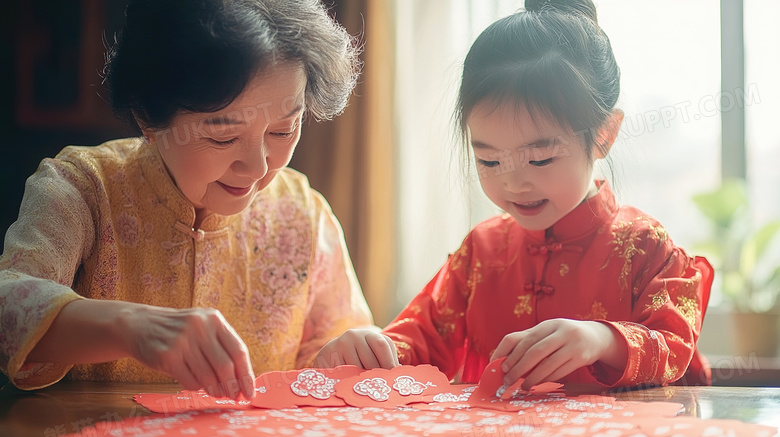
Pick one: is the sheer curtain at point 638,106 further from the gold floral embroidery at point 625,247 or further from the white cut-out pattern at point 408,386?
the white cut-out pattern at point 408,386

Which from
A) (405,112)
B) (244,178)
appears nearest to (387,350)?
(244,178)

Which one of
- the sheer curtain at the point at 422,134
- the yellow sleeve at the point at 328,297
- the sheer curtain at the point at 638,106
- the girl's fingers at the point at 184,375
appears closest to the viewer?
the girl's fingers at the point at 184,375

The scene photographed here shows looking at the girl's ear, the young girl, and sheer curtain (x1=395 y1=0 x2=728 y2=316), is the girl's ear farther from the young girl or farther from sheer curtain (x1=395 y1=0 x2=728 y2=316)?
sheer curtain (x1=395 y1=0 x2=728 y2=316)

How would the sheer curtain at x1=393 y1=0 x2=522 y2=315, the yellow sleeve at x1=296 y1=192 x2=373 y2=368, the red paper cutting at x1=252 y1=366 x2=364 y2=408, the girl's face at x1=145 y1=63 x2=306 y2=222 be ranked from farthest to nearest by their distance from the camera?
the sheer curtain at x1=393 y1=0 x2=522 y2=315 < the yellow sleeve at x1=296 y1=192 x2=373 y2=368 < the girl's face at x1=145 y1=63 x2=306 y2=222 < the red paper cutting at x1=252 y1=366 x2=364 y2=408

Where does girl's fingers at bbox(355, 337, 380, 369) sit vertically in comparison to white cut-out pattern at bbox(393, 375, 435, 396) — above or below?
above

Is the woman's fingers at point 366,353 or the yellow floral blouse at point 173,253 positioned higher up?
the yellow floral blouse at point 173,253

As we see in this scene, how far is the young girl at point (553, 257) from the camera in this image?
1047 mm

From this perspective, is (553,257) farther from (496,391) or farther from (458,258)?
(496,391)

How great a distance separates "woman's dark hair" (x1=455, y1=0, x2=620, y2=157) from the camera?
1.15 m

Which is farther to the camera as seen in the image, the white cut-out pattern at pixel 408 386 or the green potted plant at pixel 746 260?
the green potted plant at pixel 746 260

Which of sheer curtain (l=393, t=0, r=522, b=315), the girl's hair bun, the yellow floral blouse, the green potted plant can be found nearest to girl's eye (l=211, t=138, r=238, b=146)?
the yellow floral blouse

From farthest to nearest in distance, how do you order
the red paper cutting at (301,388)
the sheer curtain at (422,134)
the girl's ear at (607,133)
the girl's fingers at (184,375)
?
1. the sheer curtain at (422,134)
2. the girl's ear at (607,133)
3. the red paper cutting at (301,388)
4. the girl's fingers at (184,375)

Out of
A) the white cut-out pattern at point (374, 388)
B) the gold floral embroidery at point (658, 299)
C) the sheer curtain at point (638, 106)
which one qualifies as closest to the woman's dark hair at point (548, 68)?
the gold floral embroidery at point (658, 299)

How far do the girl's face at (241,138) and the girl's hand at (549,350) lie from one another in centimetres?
46
